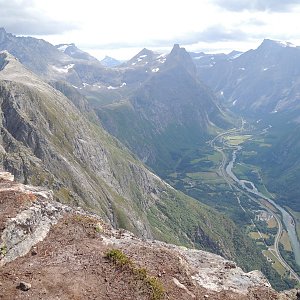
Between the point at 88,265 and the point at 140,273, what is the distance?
203 inches

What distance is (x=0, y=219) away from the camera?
43.5 metres

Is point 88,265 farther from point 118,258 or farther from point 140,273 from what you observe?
point 140,273

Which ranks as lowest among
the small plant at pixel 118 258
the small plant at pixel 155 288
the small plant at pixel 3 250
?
the small plant at pixel 155 288

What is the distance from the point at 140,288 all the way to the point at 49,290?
312 inches

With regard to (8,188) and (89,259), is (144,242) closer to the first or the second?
(89,259)

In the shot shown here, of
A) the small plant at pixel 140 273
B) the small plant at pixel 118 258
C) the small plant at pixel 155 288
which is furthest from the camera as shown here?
the small plant at pixel 118 258

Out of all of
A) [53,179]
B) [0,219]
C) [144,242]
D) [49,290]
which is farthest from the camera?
[53,179]

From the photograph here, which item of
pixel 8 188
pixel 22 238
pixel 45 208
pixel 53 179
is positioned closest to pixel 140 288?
pixel 22 238

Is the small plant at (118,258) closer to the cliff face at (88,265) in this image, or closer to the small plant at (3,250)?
the cliff face at (88,265)

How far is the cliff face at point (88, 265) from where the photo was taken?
37.9 m

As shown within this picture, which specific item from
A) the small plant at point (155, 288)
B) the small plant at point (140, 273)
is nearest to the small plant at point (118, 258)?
the small plant at point (140, 273)

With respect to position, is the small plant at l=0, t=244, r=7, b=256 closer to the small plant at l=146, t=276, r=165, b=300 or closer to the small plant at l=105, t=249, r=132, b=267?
the small plant at l=105, t=249, r=132, b=267

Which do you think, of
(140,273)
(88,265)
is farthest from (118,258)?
(140,273)

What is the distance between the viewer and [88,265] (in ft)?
136
